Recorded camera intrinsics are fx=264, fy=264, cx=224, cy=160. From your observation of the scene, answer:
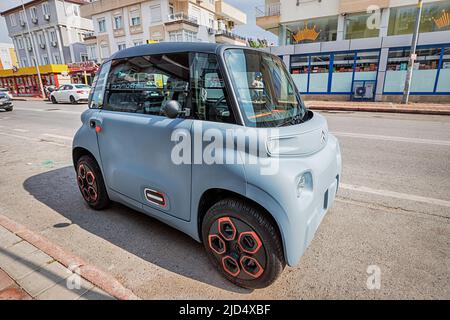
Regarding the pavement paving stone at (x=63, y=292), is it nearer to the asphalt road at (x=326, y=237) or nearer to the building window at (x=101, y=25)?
the asphalt road at (x=326, y=237)

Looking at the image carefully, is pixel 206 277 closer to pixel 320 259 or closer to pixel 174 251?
pixel 174 251

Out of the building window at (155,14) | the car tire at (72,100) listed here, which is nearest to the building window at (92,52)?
the building window at (155,14)

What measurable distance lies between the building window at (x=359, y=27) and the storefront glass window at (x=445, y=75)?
13.0 feet

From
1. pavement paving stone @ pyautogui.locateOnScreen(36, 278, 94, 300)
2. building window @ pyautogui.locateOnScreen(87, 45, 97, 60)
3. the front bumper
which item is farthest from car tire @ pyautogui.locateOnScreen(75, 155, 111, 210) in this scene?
building window @ pyautogui.locateOnScreen(87, 45, 97, 60)

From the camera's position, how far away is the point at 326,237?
112 inches

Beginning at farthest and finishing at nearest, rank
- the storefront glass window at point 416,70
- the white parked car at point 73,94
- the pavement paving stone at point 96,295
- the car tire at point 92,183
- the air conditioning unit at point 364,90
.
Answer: the white parked car at point 73,94
the air conditioning unit at point 364,90
the storefront glass window at point 416,70
the car tire at point 92,183
the pavement paving stone at point 96,295

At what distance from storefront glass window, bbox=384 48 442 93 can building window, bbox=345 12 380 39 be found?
237cm

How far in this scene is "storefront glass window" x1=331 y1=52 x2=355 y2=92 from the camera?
54.1 feet

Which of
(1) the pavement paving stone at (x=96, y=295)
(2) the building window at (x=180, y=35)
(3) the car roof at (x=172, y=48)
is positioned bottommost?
(1) the pavement paving stone at (x=96, y=295)

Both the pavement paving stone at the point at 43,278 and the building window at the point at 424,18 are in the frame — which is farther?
the building window at the point at 424,18

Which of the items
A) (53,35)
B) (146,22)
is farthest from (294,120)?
(53,35)

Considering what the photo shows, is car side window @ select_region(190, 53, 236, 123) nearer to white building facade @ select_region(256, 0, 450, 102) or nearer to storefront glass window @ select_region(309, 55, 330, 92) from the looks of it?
white building facade @ select_region(256, 0, 450, 102)

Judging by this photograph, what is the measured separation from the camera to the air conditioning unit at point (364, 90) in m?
15.9
